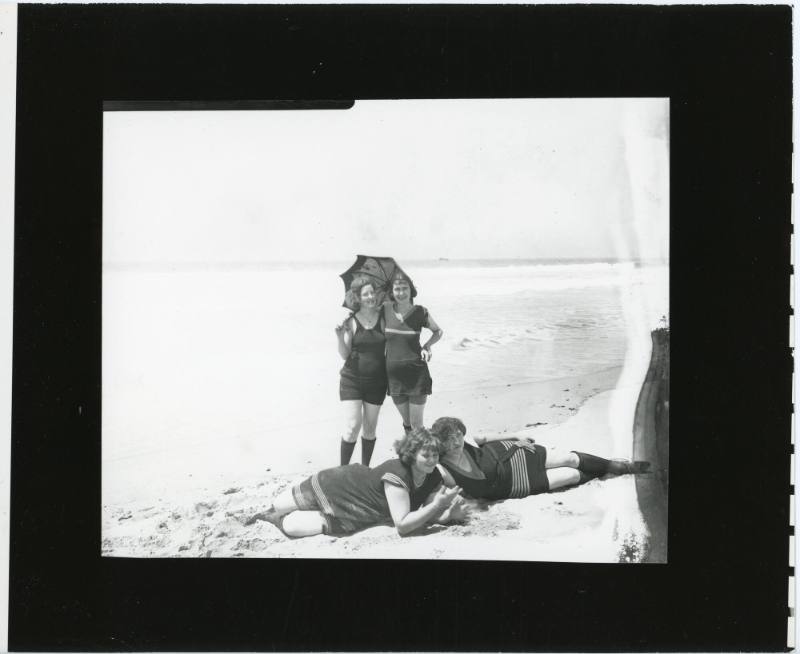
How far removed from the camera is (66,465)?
7.30 feet

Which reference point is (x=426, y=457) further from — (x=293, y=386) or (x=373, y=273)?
(x=373, y=273)

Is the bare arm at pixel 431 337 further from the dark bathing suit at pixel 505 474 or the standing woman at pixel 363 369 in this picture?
the dark bathing suit at pixel 505 474

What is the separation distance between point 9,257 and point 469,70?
1.49m

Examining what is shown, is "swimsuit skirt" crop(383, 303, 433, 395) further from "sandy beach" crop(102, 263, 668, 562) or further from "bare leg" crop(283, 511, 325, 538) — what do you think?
"bare leg" crop(283, 511, 325, 538)

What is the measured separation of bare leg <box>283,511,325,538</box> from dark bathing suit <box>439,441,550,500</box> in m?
0.40

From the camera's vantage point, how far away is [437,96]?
87.5 inches

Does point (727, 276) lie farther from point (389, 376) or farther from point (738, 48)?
point (389, 376)

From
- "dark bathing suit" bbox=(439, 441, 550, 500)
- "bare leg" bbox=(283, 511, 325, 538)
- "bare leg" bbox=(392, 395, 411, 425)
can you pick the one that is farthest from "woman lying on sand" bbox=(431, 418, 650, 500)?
"bare leg" bbox=(283, 511, 325, 538)

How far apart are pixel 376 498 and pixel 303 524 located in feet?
0.76

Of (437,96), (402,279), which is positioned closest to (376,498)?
(402,279)

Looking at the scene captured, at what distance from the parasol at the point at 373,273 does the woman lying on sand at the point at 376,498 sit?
0.44 metres

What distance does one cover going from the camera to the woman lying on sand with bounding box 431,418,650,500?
2213 millimetres

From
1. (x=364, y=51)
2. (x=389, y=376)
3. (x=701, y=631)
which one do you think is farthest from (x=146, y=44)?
(x=701, y=631)

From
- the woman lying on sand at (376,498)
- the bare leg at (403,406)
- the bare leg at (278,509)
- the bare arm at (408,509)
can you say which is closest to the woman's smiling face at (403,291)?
the bare leg at (403,406)
